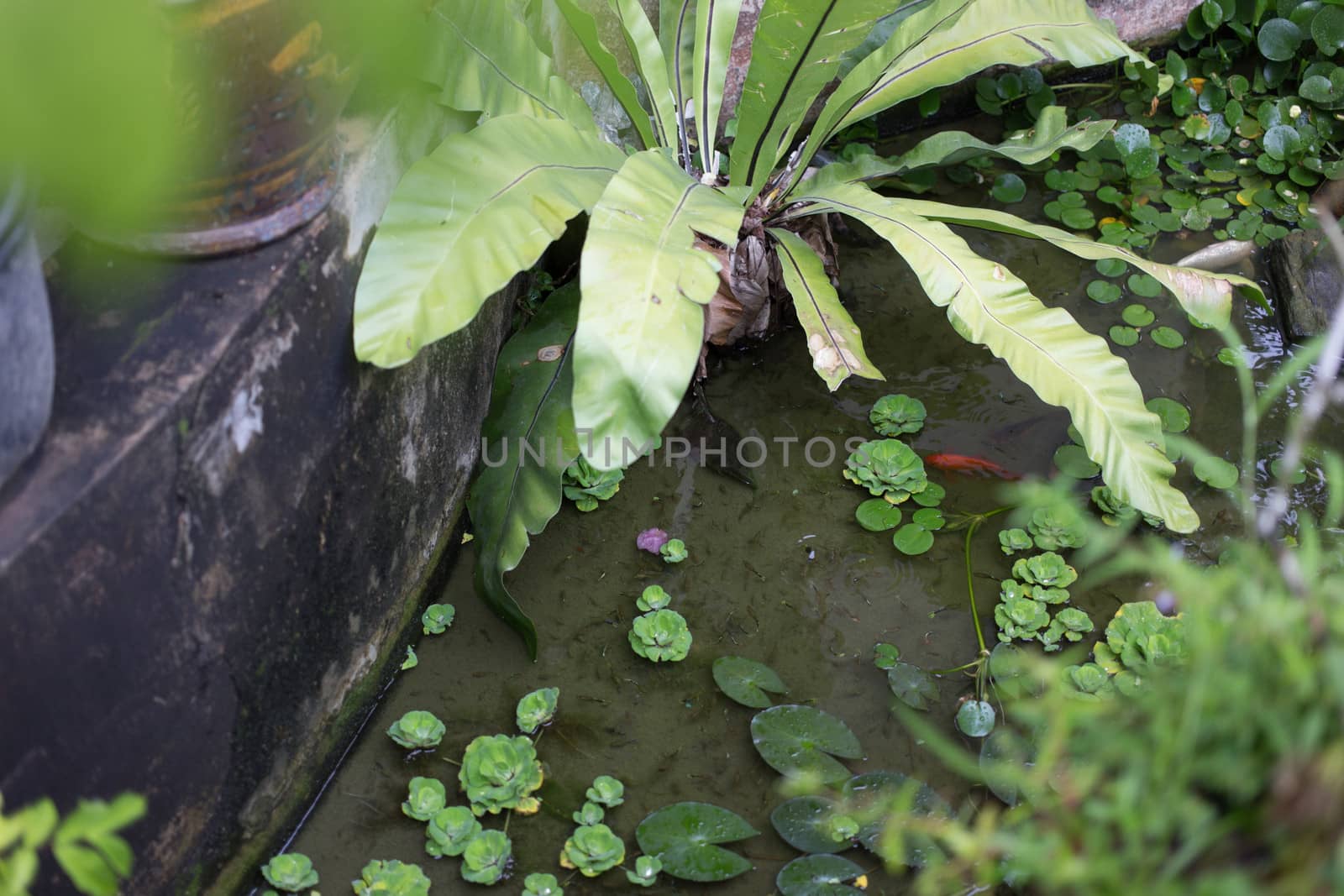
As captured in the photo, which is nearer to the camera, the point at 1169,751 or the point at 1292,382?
the point at 1169,751

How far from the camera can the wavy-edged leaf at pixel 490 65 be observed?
5.90ft

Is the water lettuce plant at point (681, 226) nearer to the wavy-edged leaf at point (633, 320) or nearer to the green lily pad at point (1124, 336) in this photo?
the wavy-edged leaf at point (633, 320)

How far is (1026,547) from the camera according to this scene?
1965 mm

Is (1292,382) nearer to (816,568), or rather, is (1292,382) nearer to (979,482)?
(979,482)

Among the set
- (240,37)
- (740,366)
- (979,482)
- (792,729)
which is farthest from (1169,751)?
(740,366)

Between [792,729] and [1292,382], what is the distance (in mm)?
1369

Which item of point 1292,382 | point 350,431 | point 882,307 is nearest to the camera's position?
point 350,431

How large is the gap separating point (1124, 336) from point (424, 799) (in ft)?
5.71

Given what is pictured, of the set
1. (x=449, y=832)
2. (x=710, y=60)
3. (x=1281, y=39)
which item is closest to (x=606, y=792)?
(x=449, y=832)

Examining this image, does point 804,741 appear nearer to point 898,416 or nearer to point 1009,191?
point 898,416

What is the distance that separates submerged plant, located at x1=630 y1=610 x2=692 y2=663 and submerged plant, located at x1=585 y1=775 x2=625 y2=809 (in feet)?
0.80

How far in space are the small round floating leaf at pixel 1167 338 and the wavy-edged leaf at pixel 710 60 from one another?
105 centimetres

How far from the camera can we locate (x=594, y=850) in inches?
59.1

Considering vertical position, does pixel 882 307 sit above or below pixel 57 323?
below
